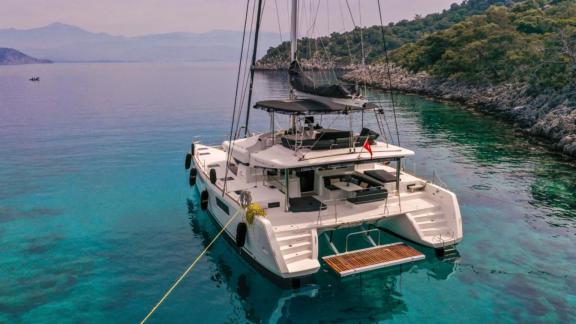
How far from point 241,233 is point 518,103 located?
132 feet

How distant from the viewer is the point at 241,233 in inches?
529

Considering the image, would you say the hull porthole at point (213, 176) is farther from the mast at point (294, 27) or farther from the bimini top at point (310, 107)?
the mast at point (294, 27)

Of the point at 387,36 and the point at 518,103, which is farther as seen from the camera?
the point at 387,36

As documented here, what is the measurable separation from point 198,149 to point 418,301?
51.6 feet

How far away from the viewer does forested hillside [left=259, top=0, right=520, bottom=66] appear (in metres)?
135

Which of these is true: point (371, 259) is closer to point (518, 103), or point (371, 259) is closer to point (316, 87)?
point (316, 87)

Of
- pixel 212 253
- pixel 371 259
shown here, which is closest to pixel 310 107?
pixel 371 259

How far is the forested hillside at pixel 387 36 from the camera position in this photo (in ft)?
442

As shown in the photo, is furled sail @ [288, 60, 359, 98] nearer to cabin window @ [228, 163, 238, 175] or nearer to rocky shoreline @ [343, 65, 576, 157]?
rocky shoreline @ [343, 65, 576, 157]

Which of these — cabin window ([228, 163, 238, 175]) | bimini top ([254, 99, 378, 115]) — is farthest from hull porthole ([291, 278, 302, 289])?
cabin window ([228, 163, 238, 175])

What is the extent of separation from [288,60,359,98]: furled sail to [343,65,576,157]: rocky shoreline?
3.13 ft

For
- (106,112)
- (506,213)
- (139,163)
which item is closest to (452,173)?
(506,213)

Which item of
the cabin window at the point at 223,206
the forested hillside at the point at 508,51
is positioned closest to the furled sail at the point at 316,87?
the cabin window at the point at 223,206

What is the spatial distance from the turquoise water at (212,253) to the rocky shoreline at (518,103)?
311 cm
